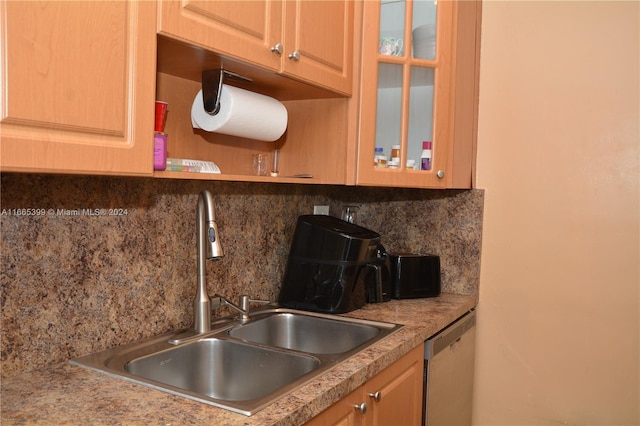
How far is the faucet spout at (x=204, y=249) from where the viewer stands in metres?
1.45

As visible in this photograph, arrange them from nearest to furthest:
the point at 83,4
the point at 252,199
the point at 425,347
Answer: the point at 83,4, the point at 425,347, the point at 252,199

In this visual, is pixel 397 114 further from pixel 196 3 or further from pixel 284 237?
pixel 196 3

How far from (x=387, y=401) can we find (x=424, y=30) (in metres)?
1.27

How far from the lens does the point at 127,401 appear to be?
108 centimetres

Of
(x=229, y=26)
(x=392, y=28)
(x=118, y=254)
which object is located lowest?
(x=118, y=254)

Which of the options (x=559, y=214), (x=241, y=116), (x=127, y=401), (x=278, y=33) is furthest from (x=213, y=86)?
(x=559, y=214)

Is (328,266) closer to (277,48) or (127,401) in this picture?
(277,48)

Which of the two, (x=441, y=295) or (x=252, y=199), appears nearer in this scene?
(x=252, y=199)

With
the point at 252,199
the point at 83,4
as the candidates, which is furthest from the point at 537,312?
the point at 83,4

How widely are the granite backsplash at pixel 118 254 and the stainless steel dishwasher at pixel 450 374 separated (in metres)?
0.27

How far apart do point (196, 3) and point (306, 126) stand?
784 mm

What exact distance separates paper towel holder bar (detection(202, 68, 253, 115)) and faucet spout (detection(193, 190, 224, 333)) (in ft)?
0.76

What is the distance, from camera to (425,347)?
1749mm

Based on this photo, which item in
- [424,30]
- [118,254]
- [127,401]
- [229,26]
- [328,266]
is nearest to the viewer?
[127,401]
